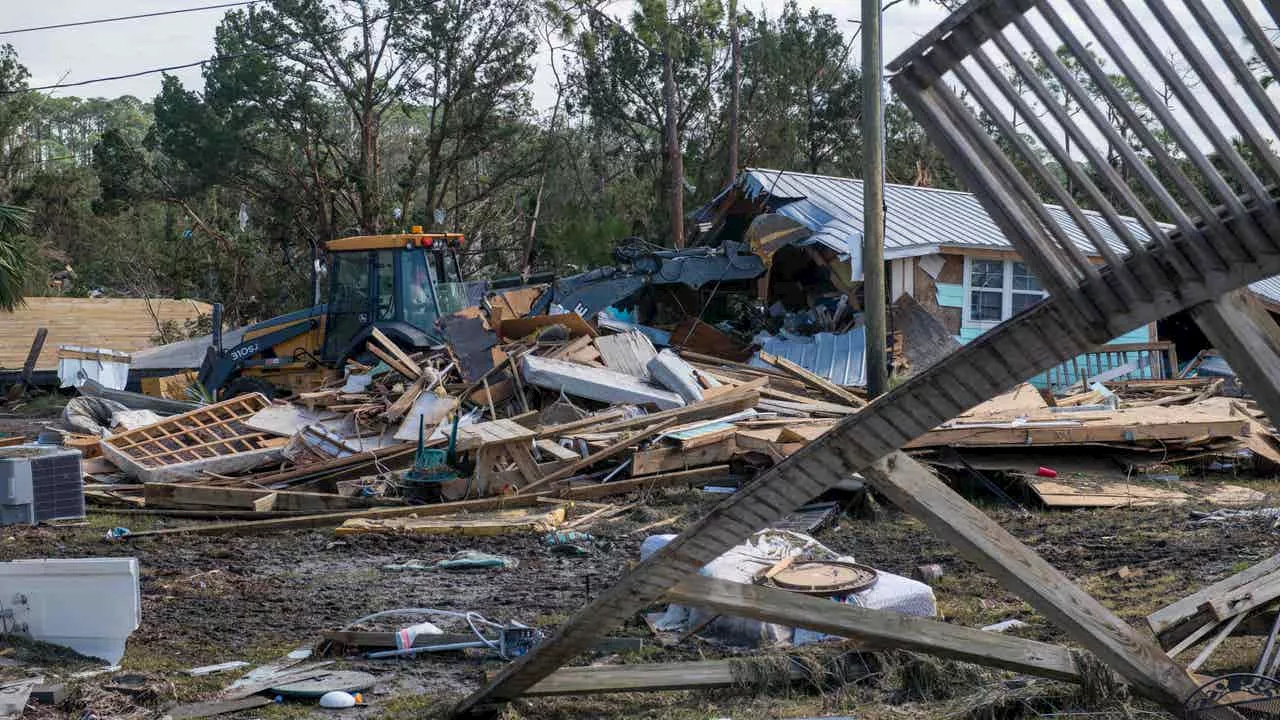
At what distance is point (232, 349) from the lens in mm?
18469

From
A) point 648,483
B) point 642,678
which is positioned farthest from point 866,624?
point 648,483

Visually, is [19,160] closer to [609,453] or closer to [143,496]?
[143,496]

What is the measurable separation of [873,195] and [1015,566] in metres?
10.4

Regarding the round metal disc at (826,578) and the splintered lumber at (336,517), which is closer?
the round metal disc at (826,578)

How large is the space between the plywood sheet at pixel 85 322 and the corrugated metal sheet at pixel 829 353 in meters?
17.9

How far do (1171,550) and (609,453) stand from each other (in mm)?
5631

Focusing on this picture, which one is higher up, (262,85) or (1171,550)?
(262,85)

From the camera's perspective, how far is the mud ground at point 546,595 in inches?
214

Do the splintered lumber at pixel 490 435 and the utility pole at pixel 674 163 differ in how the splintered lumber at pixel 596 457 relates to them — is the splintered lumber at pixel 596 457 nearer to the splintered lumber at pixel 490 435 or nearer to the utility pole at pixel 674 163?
the splintered lumber at pixel 490 435

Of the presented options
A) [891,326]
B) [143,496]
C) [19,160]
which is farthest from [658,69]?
[143,496]

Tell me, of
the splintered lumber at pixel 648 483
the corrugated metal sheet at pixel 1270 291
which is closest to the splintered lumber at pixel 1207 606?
the splintered lumber at pixel 648 483

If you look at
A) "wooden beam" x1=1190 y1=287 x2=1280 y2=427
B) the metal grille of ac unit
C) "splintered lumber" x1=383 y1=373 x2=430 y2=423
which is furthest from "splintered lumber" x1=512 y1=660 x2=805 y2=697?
"splintered lumber" x1=383 y1=373 x2=430 y2=423

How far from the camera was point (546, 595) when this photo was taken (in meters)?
8.24

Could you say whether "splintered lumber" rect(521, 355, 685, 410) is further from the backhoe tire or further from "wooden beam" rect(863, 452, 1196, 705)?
"wooden beam" rect(863, 452, 1196, 705)
